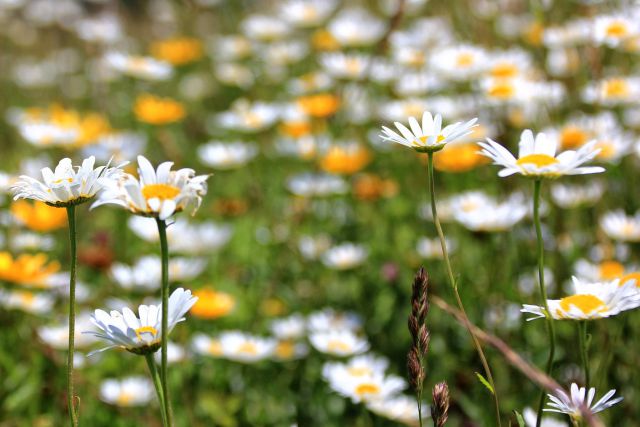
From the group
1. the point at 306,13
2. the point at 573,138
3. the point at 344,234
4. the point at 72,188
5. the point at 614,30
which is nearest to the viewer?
the point at 72,188

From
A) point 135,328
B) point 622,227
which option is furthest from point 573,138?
point 135,328

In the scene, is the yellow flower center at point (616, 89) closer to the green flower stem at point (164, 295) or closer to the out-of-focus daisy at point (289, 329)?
the out-of-focus daisy at point (289, 329)

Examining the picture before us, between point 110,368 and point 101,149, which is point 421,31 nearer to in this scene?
point 101,149

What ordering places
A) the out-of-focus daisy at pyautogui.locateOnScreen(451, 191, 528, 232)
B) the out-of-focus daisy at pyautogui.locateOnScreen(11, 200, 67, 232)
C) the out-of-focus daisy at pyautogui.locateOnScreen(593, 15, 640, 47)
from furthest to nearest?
the out-of-focus daisy at pyautogui.locateOnScreen(11, 200, 67, 232) → the out-of-focus daisy at pyautogui.locateOnScreen(593, 15, 640, 47) → the out-of-focus daisy at pyautogui.locateOnScreen(451, 191, 528, 232)

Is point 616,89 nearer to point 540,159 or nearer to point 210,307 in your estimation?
point 210,307

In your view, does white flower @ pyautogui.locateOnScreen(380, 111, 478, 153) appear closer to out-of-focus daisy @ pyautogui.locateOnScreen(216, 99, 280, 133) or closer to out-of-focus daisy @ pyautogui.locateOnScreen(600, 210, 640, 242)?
out-of-focus daisy @ pyautogui.locateOnScreen(600, 210, 640, 242)

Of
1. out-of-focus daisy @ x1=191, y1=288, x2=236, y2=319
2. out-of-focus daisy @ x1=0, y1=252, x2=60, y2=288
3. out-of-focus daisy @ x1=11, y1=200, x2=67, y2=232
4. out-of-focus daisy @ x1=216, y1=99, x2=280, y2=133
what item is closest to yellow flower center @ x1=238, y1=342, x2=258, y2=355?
out-of-focus daisy @ x1=191, y1=288, x2=236, y2=319
